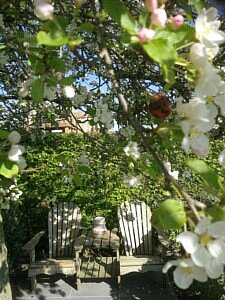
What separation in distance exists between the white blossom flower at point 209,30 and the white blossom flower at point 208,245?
0.38 m

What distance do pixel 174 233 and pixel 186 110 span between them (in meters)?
4.98

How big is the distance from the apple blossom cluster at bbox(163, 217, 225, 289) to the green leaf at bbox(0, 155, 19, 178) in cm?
55

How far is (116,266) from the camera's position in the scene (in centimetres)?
492

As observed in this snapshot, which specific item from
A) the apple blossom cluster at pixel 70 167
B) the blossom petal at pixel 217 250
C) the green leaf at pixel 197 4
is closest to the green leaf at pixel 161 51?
the green leaf at pixel 197 4

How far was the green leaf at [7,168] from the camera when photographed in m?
1.06

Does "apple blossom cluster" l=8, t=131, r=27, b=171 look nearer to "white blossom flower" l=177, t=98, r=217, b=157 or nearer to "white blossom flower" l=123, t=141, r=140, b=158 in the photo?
"white blossom flower" l=177, t=98, r=217, b=157

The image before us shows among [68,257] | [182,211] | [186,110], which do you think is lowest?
[68,257]

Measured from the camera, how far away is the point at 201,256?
2.30ft

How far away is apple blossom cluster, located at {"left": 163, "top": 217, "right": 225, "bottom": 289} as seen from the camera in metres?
0.70

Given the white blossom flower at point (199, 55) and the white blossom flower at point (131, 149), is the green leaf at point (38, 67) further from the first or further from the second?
the white blossom flower at point (131, 149)

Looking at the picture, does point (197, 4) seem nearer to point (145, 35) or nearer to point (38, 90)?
point (145, 35)

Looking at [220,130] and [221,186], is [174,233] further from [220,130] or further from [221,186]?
[221,186]

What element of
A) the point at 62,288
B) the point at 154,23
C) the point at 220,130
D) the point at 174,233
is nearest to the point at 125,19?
the point at 154,23

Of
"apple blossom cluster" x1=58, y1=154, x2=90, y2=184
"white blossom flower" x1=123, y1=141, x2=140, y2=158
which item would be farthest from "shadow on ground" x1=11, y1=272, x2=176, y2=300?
"white blossom flower" x1=123, y1=141, x2=140, y2=158
